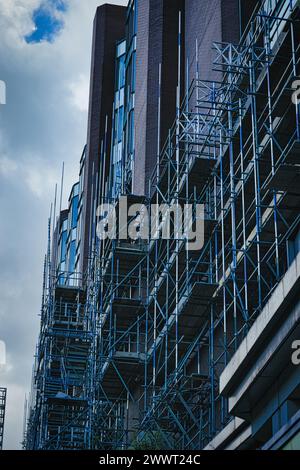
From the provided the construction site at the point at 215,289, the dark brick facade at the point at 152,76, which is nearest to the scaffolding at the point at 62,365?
the construction site at the point at 215,289

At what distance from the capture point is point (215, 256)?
28656mm

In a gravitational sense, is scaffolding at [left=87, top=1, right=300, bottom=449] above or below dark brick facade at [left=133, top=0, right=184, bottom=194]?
below

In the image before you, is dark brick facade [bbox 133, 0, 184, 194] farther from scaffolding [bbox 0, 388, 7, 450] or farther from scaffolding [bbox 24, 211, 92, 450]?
scaffolding [bbox 0, 388, 7, 450]

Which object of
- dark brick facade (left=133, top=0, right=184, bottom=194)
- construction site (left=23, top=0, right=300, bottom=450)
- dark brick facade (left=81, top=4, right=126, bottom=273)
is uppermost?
dark brick facade (left=81, top=4, right=126, bottom=273)

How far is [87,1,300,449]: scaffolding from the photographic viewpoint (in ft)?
79.7

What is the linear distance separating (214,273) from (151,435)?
4879 mm

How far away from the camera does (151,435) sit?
27656 mm

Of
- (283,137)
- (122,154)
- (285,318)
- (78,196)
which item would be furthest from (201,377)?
(78,196)

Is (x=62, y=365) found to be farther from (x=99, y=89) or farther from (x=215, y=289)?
(x=99, y=89)

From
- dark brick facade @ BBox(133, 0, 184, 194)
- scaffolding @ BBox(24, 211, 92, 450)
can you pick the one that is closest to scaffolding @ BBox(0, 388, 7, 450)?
scaffolding @ BBox(24, 211, 92, 450)

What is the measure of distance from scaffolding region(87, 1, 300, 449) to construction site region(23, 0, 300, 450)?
0.06 metres

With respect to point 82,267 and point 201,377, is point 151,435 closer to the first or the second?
point 201,377

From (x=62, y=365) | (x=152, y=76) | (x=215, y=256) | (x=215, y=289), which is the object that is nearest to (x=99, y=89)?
(x=152, y=76)

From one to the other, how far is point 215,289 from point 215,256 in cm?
172
